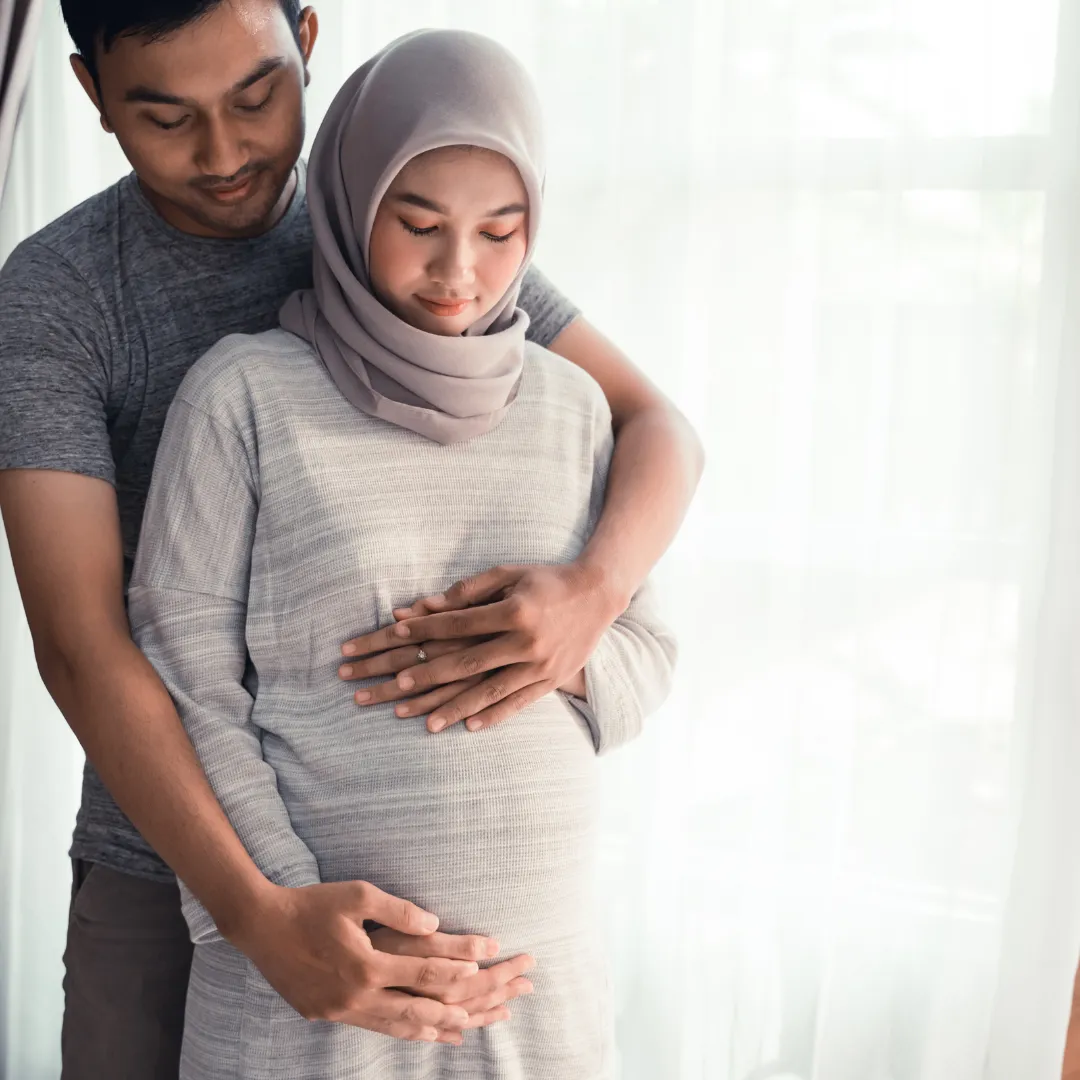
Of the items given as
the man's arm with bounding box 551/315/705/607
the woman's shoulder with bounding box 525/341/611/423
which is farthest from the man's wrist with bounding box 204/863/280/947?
the woman's shoulder with bounding box 525/341/611/423

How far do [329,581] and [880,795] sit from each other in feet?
3.51

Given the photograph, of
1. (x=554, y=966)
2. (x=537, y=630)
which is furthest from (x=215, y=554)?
(x=554, y=966)

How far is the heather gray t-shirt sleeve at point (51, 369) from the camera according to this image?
1152 millimetres

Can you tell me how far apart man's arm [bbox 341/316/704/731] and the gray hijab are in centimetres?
17

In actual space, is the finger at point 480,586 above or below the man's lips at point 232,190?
below

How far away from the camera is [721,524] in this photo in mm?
1791

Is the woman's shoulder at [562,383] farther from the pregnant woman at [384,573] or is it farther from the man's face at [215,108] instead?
the man's face at [215,108]

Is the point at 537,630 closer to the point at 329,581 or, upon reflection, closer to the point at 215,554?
the point at 329,581

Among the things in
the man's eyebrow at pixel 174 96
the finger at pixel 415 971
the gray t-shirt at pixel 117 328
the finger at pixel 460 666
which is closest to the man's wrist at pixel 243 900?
the finger at pixel 415 971

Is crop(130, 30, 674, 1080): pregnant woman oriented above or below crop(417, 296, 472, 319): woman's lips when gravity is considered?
below

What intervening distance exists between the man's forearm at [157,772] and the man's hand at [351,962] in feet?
0.12

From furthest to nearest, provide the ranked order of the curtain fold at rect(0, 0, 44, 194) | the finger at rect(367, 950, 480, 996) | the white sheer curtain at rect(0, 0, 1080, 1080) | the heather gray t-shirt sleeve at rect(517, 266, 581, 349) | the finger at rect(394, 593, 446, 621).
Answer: the curtain fold at rect(0, 0, 44, 194) < the white sheer curtain at rect(0, 0, 1080, 1080) < the heather gray t-shirt sleeve at rect(517, 266, 581, 349) < the finger at rect(394, 593, 446, 621) < the finger at rect(367, 950, 480, 996)

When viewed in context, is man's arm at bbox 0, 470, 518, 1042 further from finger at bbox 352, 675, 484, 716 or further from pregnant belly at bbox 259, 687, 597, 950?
finger at bbox 352, 675, 484, 716

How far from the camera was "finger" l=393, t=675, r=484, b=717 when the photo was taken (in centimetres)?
108
